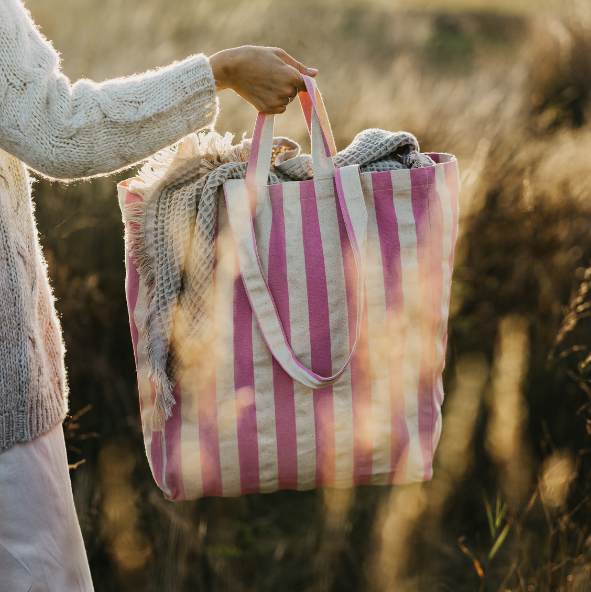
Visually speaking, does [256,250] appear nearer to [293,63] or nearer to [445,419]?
[293,63]

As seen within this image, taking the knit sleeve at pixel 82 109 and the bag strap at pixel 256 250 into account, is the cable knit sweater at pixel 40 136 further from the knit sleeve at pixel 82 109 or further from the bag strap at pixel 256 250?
the bag strap at pixel 256 250

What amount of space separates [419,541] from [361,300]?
116 cm

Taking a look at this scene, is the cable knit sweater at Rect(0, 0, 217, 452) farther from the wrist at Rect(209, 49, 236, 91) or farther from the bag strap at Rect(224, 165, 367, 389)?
the bag strap at Rect(224, 165, 367, 389)

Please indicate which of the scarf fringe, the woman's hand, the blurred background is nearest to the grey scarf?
the scarf fringe

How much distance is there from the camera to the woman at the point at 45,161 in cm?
80

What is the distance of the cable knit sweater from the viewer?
0.79 meters

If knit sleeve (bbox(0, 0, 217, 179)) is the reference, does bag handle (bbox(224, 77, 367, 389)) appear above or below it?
below

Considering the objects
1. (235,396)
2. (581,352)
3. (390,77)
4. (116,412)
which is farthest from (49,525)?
(390,77)

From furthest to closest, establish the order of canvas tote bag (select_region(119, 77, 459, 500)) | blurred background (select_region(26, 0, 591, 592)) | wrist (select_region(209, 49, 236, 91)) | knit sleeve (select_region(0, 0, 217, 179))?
1. blurred background (select_region(26, 0, 591, 592))
2. canvas tote bag (select_region(119, 77, 459, 500))
3. wrist (select_region(209, 49, 236, 91))
4. knit sleeve (select_region(0, 0, 217, 179))

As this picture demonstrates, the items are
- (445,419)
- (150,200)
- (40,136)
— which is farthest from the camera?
(445,419)

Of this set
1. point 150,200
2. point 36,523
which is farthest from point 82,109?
point 36,523

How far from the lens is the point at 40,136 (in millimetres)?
799

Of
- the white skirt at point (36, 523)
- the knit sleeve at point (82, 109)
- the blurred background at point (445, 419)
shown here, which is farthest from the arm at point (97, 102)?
the blurred background at point (445, 419)

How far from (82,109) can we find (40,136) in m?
0.07
